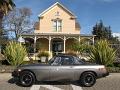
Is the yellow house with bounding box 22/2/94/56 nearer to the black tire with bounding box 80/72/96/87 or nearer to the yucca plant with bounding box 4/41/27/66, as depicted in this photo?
the yucca plant with bounding box 4/41/27/66

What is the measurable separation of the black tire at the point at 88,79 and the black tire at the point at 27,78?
7.56 ft

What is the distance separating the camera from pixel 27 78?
1425 centimetres

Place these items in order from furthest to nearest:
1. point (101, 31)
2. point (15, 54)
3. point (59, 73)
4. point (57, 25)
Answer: point (101, 31)
point (57, 25)
point (15, 54)
point (59, 73)

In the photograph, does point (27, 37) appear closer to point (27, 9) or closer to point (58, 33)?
point (58, 33)

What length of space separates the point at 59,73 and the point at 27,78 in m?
1.49

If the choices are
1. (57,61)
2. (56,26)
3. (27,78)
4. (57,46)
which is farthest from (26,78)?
(56,26)

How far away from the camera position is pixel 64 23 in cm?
4222

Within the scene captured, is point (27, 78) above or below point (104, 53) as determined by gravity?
below

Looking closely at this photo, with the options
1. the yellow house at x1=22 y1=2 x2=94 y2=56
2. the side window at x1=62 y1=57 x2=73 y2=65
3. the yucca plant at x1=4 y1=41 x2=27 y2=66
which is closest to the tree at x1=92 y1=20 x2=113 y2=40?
the yellow house at x1=22 y1=2 x2=94 y2=56

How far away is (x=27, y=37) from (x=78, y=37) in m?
6.71

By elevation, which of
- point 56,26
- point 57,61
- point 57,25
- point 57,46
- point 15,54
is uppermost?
point 57,25

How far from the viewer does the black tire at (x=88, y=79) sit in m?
14.3

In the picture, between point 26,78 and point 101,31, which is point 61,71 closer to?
point 26,78

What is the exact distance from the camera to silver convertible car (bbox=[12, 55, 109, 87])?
1420 centimetres
